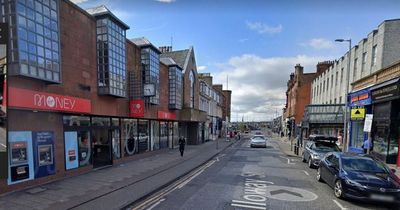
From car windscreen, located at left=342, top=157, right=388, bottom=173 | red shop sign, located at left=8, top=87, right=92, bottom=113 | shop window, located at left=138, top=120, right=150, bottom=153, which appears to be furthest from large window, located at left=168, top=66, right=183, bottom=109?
car windscreen, located at left=342, top=157, right=388, bottom=173

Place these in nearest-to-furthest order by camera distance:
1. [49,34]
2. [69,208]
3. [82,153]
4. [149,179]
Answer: [69,208], [49,34], [149,179], [82,153]

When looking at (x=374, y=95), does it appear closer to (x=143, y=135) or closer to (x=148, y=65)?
(x=148, y=65)

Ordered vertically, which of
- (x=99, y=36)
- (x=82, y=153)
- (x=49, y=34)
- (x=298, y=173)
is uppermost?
(x=99, y=36)

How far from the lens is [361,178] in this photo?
7203 millimetres

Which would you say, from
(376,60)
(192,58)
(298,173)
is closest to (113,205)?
(298,173)

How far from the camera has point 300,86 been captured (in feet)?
155

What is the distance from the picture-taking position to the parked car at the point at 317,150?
44.0ft

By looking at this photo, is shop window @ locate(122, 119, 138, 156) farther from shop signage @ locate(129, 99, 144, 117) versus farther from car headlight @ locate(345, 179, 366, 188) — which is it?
car headlight @ locate(345, 179, 366, 188)

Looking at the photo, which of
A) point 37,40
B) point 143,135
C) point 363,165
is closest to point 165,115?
point 143,135

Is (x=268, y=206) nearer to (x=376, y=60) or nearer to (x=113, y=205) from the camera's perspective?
(x=113, y=205)

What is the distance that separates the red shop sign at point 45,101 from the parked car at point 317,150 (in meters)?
11.9

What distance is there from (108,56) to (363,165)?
11.4 meters

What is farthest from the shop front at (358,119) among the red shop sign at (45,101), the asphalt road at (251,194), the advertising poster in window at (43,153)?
the advertising poster in window at (43,153)

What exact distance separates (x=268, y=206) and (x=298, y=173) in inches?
241
